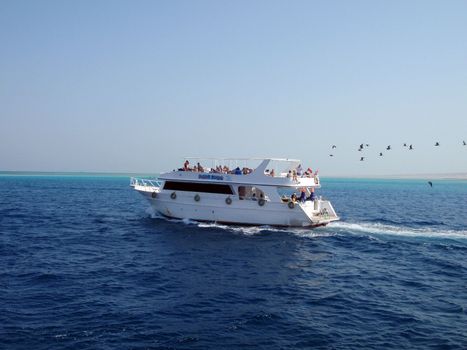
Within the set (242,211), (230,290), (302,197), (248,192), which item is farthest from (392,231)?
(230,290)

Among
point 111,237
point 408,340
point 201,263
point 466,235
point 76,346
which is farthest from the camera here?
point 466,235

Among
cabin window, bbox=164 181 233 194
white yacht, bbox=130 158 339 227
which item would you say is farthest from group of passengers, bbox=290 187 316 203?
cabin window, bbox=164 181 233 194

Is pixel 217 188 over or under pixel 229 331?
over

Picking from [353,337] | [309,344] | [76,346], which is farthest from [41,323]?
[353,337]

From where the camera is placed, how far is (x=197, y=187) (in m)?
31.2

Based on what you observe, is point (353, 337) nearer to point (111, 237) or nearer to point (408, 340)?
point (408, 340)

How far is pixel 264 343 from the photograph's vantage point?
11133mm

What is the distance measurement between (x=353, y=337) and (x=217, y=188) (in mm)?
19907

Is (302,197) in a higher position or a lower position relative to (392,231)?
higher

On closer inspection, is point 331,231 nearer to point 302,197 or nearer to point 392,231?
point 302,197

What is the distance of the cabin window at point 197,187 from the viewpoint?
3067 centimetres

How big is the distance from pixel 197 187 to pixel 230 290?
630 inches

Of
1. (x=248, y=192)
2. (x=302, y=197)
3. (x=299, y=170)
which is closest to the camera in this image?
(x=302, y=197)

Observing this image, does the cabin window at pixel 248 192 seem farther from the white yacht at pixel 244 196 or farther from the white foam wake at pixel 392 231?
the white foam wake at pixel 392 231
